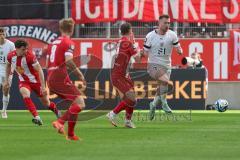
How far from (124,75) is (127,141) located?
13.2 feet

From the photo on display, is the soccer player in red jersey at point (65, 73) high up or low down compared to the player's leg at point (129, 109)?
up

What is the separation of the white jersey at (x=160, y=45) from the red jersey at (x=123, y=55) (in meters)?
2.59

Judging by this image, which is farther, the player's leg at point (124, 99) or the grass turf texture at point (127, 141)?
the player's leg at point (124, 99)

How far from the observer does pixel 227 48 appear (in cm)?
3497

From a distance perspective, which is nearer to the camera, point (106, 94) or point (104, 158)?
point (104, 158)

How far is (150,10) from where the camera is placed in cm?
3516

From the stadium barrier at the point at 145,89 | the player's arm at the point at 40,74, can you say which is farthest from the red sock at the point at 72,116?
the stadium barrier at the point at 145,89

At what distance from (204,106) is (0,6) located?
37.4 ft

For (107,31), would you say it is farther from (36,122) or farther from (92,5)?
(36,122)

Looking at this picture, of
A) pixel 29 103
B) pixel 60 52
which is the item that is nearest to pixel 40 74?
pixel 29 103

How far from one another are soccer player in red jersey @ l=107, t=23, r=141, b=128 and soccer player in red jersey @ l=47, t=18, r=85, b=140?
10.0 ft

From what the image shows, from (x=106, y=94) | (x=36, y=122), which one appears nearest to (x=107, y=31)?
(x=106, y=94)

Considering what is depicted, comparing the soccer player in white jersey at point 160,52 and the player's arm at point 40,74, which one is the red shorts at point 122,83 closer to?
the player's arm at point 40,74

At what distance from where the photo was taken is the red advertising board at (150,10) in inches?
1382
